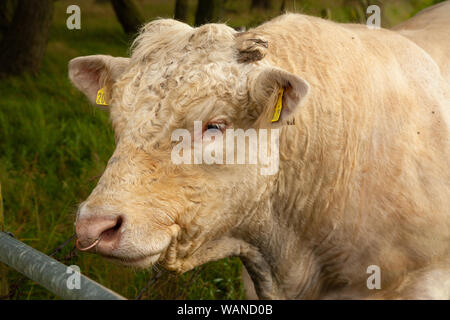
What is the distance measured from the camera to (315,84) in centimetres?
274

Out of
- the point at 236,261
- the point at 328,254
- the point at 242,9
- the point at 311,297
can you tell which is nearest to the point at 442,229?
the point at 328,254

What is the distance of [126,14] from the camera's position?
8086 millimetres

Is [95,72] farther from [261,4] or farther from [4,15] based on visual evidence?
[4,15]

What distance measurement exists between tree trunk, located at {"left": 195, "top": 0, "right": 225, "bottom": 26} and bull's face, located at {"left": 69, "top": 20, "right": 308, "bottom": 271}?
4464 millimetres

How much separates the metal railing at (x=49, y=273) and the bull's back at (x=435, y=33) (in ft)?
7.70

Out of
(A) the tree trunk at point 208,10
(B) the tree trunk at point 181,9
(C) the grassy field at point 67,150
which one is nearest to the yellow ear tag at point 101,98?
(C) the grassy field at point 67,150

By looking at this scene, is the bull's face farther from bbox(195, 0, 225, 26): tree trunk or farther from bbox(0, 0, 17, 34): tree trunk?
bbox(0, 0, 17, 34): tree trunk

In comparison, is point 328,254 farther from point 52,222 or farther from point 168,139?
point 52,222

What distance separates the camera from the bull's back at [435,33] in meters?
3.40

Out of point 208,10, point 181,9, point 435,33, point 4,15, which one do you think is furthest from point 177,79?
point 4,15

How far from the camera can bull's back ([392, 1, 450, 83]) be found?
3.40 metres

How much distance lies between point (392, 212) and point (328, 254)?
394mm

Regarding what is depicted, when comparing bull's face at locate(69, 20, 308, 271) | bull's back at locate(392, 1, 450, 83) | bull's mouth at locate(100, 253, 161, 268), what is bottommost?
bull's mouth at locate(100, 253, 161, 268)

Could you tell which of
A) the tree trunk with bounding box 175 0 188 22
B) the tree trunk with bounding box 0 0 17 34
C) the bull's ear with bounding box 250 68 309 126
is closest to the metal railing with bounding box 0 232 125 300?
the bull's ear with bounding box 250 68 309 126
